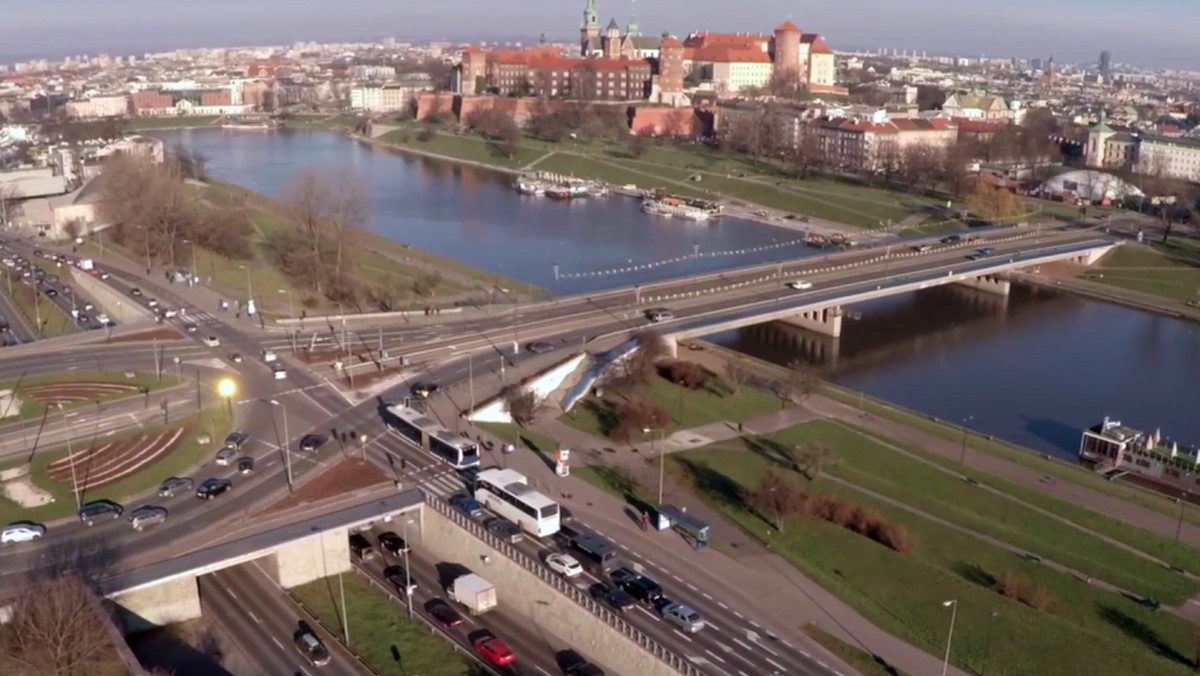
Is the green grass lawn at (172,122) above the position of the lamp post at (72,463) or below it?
above

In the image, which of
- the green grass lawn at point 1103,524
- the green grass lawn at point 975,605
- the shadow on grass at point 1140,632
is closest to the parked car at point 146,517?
the green grass lawn at point 975,605

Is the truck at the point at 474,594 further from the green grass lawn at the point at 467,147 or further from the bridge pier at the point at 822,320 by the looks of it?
the green grass lawn at the point at 467,147

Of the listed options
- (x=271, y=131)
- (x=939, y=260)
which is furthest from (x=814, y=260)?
(x=271, y=131)

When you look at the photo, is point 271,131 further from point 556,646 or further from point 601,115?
A: point 556,646

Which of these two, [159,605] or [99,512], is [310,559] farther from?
[99,512]

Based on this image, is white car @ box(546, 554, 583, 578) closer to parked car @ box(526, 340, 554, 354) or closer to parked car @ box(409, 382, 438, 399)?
parked car @ box(409, 382, 438, 399)

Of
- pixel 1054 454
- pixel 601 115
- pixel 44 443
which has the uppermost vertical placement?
pixel 601 115

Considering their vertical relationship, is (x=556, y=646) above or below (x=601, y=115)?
below
